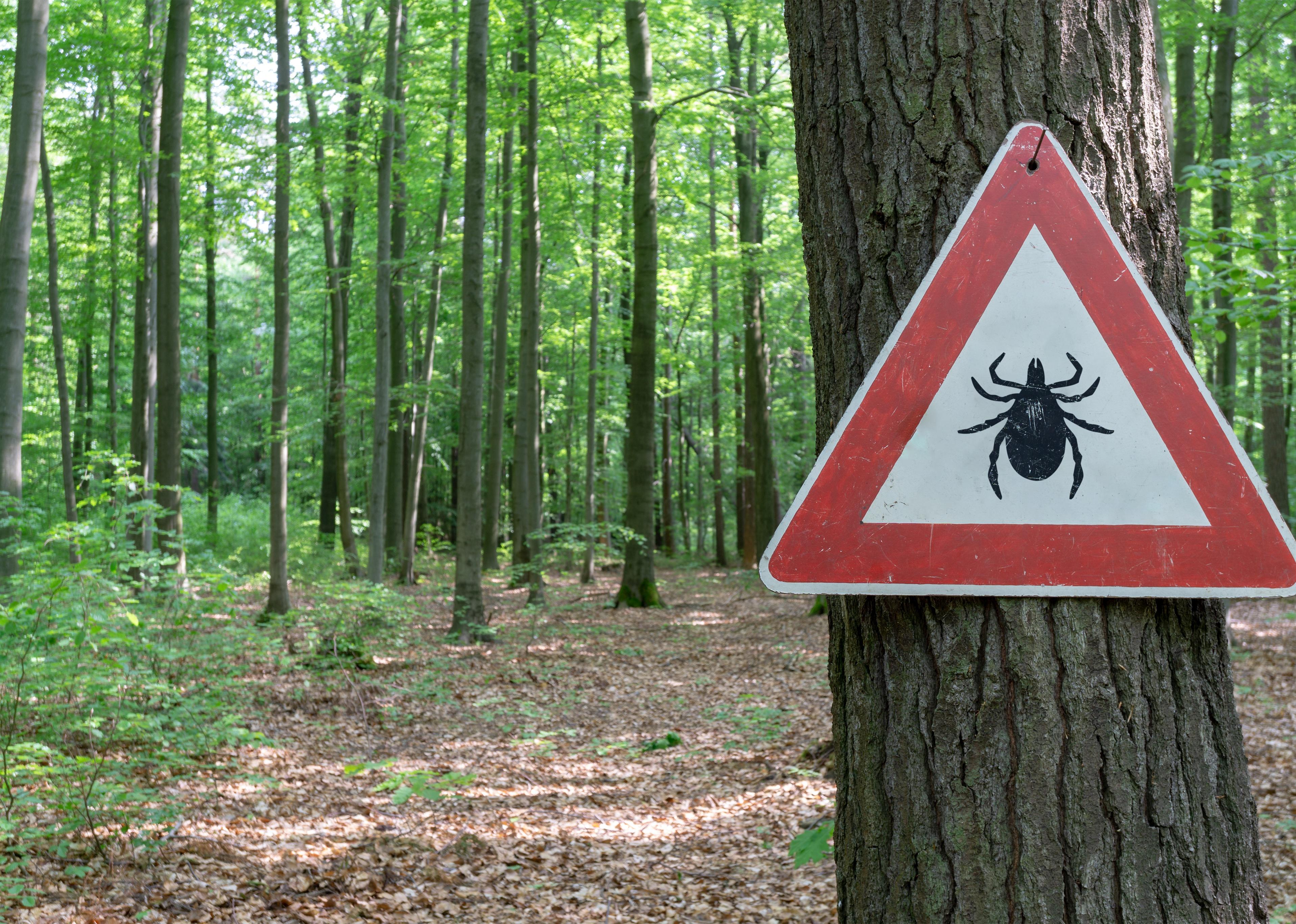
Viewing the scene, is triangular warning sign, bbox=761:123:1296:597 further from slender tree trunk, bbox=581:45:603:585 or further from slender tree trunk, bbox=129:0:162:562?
slender tree trunk, bbox=581:45:603:585

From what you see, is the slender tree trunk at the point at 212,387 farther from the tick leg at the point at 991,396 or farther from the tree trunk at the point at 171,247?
the tick leg at the point at 991,396

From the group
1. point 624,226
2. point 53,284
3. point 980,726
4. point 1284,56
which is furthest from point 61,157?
point 980,726

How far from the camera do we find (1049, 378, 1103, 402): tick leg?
54.1 inches

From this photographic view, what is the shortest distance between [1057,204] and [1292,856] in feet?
14.4

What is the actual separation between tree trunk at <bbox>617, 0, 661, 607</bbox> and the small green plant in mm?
11125

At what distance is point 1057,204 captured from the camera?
1409mm

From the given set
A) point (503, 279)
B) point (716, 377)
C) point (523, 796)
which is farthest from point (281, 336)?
point (716, 377)

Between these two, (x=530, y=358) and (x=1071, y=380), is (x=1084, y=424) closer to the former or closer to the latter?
(x=1071, y=380)

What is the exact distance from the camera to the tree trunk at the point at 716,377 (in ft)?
69.8

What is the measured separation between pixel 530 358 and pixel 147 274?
259 inches

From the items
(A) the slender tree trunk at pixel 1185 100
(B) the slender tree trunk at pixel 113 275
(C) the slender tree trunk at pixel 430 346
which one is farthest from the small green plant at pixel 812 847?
(C) the slender tree trunk at pixel 430 346

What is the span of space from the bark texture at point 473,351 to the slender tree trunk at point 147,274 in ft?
21.3

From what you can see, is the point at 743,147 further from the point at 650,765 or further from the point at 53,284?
the point at 650,765

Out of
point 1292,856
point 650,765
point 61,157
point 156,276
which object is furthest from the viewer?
point 61,157
